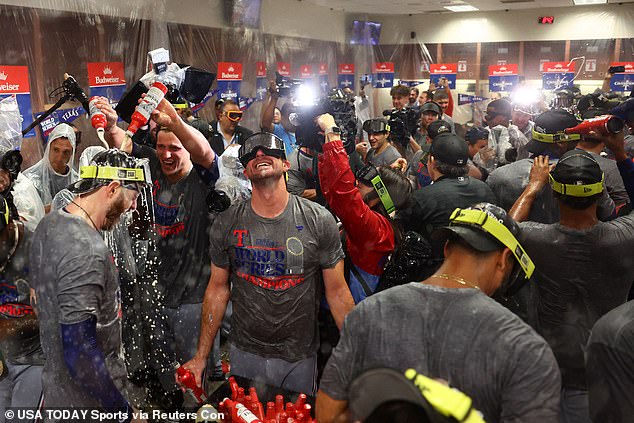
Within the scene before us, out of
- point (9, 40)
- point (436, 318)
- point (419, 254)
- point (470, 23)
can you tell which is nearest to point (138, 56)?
A: point (9, 40)

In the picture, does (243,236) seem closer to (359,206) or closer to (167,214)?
(359,206)

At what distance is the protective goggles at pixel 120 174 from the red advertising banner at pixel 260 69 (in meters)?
7.06

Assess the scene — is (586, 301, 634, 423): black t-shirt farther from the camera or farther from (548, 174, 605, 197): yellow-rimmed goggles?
the camera

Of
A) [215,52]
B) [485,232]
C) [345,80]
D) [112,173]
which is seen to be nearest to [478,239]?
[485,232]

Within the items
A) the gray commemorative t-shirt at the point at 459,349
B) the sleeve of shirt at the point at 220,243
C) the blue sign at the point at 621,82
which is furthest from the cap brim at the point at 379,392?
the blue sign at the point at 621,82

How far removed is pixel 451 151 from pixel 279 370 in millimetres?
1530

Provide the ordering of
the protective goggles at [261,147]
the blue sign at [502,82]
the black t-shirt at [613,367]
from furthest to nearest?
the blue sign at [502,82] → the protective goggles at [261,147] → the black t-shirt at [613,367]

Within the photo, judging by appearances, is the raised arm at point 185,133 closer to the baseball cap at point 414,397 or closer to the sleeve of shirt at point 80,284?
the sleeve of shirt at point 80,284

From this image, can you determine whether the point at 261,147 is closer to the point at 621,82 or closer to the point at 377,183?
the point at 377,183

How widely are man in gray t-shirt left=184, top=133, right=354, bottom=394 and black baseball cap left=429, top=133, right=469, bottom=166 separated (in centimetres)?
99

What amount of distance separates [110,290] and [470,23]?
42.4ft

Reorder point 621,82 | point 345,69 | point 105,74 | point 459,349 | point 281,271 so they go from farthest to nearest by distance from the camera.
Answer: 1. point 345,69
2. point 621,82
3. point 105,74
4. point 281,271
5. point 459,349

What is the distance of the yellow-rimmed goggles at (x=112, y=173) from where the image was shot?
2268mm

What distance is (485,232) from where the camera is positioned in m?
1.62
